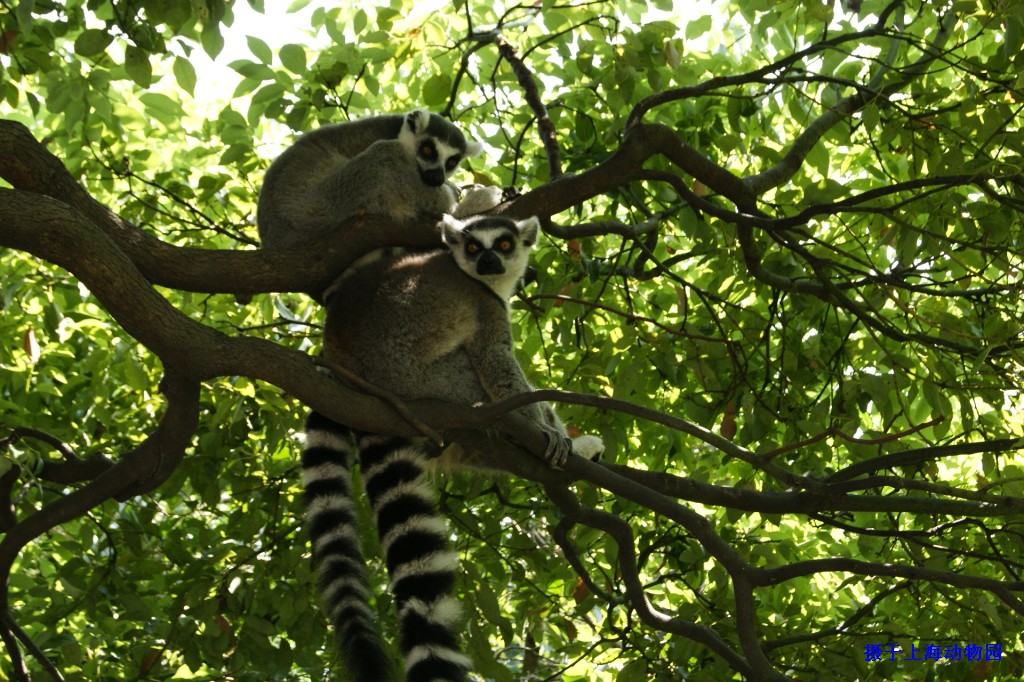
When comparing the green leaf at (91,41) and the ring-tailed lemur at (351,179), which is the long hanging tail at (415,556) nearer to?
the ring-tailed lemur at (351,179)

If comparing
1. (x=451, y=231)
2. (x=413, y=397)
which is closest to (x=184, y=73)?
(x=451, y=231)

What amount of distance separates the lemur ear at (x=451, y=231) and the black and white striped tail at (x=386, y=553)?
3.92ft

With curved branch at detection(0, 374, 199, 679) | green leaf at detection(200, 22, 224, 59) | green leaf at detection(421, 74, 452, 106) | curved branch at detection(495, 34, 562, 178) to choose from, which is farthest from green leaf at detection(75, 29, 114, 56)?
curved branch at detection(495, 34, 562, 178)

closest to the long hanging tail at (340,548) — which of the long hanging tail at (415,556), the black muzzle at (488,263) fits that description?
the long hanging tail at (415,556)

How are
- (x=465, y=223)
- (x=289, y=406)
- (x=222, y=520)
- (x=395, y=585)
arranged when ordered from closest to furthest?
(x=395, y=585), (x=465, y=223), (x=289, y=406), (x=222, y=520)

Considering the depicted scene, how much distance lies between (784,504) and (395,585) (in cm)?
147

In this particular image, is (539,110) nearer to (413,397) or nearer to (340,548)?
(413,397)

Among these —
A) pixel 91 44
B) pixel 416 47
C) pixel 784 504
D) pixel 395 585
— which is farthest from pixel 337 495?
pixel 416 47

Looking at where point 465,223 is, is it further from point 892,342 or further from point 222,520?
point 222,520

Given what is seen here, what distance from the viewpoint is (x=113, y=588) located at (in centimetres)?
464

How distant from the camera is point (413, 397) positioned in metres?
4.32

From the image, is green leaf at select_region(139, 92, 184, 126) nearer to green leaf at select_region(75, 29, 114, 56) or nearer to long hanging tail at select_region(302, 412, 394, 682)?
green leaf at select_region(75, 29, 114, 56)

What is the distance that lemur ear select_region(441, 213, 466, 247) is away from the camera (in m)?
4.91

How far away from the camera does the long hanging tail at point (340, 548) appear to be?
326 centimetres
